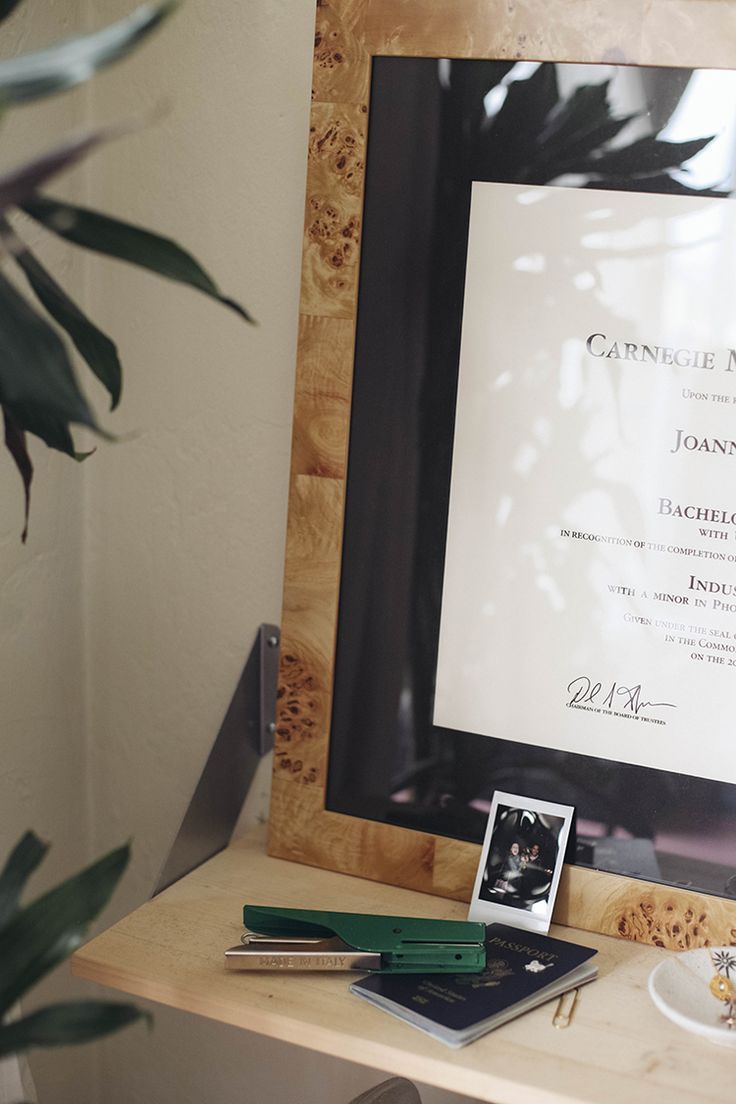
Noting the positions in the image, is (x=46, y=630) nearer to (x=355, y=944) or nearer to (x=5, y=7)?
(x=355, y=944)

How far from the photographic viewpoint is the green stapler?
0.81 meters

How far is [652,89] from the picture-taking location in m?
0.79

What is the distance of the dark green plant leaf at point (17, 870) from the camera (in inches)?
23.6

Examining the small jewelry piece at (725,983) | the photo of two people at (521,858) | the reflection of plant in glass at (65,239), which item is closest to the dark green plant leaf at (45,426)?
the reflection of plant in glass at (65,239)

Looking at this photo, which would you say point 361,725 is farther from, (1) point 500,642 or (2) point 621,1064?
(2) point 621,1064

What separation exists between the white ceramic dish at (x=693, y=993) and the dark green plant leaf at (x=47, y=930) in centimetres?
41

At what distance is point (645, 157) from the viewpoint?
80 centimetres

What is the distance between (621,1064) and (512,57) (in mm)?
697

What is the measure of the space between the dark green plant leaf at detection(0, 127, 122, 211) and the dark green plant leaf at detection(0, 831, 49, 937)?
34 cm

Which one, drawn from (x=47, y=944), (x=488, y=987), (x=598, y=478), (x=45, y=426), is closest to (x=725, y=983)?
(x=488, y=987)

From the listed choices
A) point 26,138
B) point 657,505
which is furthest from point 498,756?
point 26,138

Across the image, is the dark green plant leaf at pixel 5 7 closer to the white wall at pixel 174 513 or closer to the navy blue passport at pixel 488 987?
the white wall at pixel 174 513

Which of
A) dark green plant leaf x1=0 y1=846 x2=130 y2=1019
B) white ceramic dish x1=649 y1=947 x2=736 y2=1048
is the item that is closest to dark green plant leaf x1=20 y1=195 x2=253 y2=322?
Result: dark green plant leaf x1=0 y1=846 x2=130 y2=1019

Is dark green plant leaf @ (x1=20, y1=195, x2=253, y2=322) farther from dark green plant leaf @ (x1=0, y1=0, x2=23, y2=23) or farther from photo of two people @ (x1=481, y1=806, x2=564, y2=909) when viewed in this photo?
photo of two people @ (x1=481, y1=806, x2=564, y2=909)
